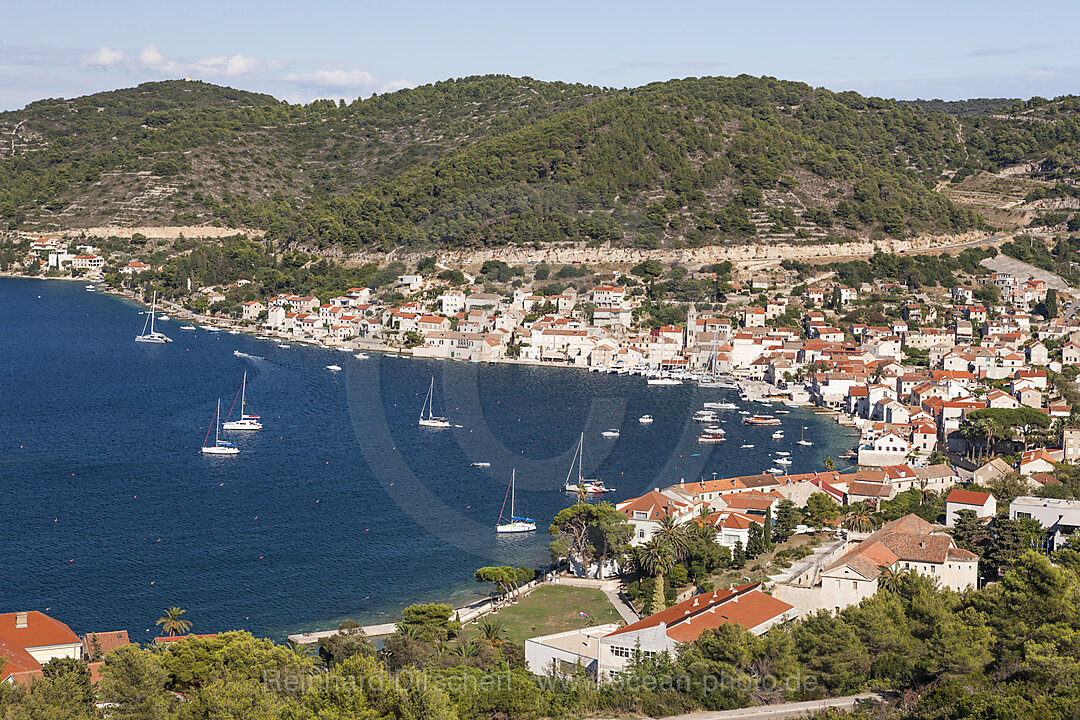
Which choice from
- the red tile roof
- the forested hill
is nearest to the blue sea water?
the red tile roof

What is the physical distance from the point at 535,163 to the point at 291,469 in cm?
4692

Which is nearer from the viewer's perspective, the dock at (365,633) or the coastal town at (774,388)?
A: the coastal town at (774,388)

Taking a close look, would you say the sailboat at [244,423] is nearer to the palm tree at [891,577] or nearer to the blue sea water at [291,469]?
the blue sea water at [291,469]

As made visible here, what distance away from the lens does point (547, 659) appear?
17.8m

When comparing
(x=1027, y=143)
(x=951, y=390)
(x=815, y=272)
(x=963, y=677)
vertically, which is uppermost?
(x=1027, y=143)

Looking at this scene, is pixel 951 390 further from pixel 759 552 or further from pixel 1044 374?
pixel 759 552

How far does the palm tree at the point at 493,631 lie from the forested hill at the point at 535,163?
48.7 meters

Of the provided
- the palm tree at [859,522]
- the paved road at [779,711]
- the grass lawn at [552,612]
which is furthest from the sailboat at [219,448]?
the paved road at [779,711]

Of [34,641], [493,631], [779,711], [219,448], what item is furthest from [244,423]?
[779,711]

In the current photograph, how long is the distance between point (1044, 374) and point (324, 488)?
2711cm

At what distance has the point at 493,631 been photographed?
1962cm

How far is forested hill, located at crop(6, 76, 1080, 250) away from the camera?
71438 mm

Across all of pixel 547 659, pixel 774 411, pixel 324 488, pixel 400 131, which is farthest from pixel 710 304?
pixel 400 131

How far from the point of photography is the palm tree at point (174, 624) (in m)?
19.5
